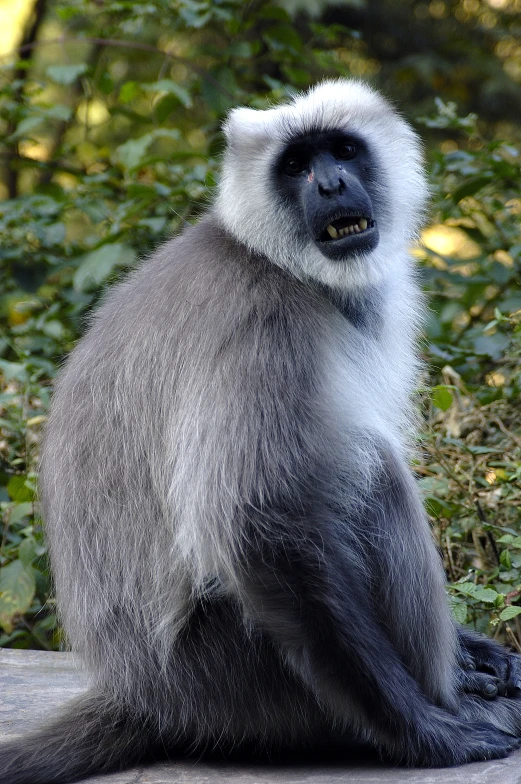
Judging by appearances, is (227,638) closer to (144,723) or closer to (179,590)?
(179,590)

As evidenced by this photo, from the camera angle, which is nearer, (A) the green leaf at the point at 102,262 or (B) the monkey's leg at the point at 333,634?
(B) the monkey's leg at the point at 333,634

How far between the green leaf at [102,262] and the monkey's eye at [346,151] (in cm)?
204

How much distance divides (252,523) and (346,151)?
4.58 ft

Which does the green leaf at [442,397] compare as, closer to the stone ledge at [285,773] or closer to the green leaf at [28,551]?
the stone ledge at [285,773]

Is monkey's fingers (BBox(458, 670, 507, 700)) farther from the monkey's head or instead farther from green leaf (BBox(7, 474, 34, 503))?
green leaf (BBox(7, 474, 34, 503))

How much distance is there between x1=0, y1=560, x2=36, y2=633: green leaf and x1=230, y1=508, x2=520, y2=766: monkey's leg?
1800 mm

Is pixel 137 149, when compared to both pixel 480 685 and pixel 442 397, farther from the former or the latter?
pixel 480 685

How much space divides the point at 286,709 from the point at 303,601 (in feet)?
1.22

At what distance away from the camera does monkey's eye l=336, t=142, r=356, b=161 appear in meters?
Result: 3.45

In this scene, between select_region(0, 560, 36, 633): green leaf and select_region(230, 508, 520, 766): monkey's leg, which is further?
select_region(0, 560, 36, 633): green leaf

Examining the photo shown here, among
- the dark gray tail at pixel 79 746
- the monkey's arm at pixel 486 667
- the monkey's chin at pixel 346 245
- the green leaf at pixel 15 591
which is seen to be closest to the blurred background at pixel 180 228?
the green leaf at pixel 15 591

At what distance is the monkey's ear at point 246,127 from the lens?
138 inches

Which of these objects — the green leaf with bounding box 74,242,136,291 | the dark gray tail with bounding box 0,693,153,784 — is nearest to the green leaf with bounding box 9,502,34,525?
the green leaf with bounding box 74,242,136,291

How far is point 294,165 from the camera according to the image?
3.46 metres
